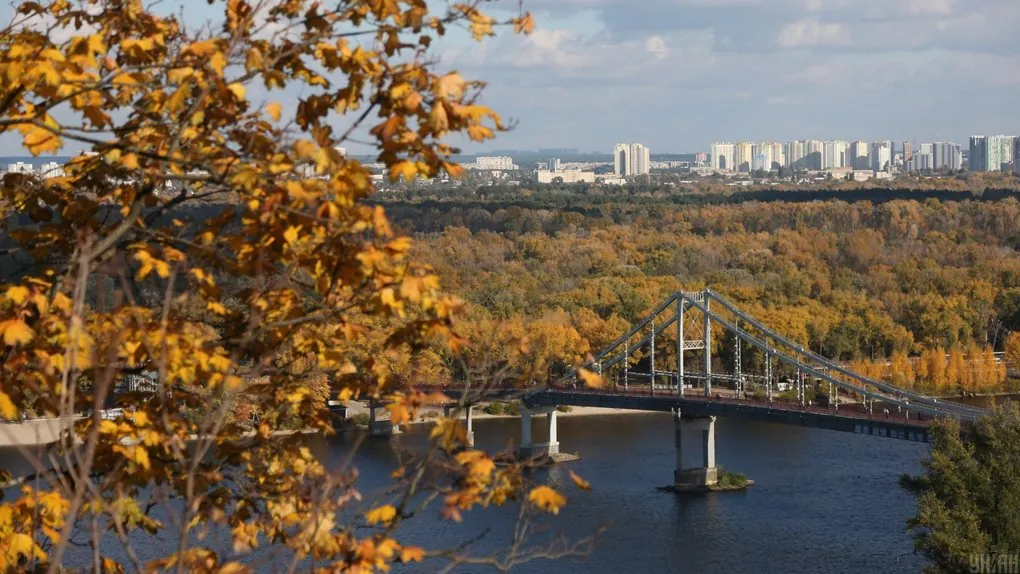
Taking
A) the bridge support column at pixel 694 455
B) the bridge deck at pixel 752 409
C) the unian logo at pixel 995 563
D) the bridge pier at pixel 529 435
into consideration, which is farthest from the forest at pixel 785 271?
the unian logo at pixel 995 563

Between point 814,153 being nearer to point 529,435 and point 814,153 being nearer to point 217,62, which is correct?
point 529,435

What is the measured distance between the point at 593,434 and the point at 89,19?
21708 mm

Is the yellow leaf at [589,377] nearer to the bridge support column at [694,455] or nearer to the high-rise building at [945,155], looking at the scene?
the bridge support column at [694,455]

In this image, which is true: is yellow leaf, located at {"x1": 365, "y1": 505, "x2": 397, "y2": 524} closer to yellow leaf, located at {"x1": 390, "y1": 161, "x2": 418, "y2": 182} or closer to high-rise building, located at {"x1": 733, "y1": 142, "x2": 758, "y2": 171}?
yellow leaf, located at {"x1": 390, "y1": 161, "x2": 418, "y2": 182}

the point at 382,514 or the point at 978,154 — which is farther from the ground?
the point at 978,154

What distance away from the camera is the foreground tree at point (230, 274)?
2561mm

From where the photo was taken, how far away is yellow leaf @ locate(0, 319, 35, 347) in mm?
2502

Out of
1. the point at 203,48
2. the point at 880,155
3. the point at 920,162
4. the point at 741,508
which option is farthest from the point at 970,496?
the point at 880,155

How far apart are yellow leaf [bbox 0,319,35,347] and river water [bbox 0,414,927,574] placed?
8.32 m

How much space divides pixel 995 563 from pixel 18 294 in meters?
8.83

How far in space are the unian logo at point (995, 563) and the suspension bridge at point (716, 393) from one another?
538 cm

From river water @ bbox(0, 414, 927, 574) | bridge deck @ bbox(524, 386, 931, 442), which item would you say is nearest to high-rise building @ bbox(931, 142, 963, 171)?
bridge deck @ bbox(524, 386, 931, 442)

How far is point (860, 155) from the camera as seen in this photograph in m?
128

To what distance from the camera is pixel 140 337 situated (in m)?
2.64
